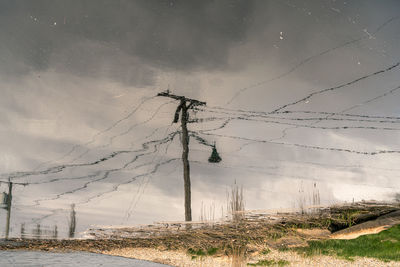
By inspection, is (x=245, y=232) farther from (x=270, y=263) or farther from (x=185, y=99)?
(x=185, y=99)

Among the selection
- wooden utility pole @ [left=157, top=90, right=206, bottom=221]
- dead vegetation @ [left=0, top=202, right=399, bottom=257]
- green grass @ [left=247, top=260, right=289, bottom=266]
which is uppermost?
wooden utility pole @ [left=157, top=90, right=206, bottom=221]

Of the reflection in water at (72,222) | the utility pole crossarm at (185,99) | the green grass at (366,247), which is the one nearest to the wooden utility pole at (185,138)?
the utility pole crossarm at (185,99)

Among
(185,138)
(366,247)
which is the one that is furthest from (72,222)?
(366,247)

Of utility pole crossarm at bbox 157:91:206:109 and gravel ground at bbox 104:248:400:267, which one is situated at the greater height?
utility pole crossarm at bbox 157:91:206:109

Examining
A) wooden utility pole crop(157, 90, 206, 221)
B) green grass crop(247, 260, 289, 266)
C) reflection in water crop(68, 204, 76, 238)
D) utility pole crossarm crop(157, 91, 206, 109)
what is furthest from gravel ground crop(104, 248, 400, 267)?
reflection in water crop(68, 204, 76, 238)

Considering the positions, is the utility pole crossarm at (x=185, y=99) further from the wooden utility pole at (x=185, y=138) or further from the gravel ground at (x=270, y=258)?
the gravel ground at (x=270, y=258)

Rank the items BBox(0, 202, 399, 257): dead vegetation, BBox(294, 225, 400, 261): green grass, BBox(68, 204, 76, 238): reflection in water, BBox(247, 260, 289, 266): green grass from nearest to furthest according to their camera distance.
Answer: BBox(0, 202, 399, 257): dead vegetation, BBox(247, 260, 289, 266): green grass, BBox(294, 225, 400, 261): green grass, BBox(68, 204, 76, 238): reflection in water

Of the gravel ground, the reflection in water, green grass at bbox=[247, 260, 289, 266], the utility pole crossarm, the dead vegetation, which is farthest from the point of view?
the reflection in water

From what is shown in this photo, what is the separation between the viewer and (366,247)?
79.3 feet

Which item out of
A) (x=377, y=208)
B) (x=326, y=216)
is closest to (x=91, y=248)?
(x=326, y=216)

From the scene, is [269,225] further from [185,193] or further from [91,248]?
[185,193]

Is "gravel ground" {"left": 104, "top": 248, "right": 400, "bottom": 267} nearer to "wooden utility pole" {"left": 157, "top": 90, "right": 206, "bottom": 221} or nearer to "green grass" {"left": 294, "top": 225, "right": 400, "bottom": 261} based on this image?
"green grass" {"left": 294, "top": 225, "right": 400, "bottom": 261}

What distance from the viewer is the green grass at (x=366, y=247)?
21594 millimetres

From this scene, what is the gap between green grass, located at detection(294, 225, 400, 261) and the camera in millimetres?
21594
